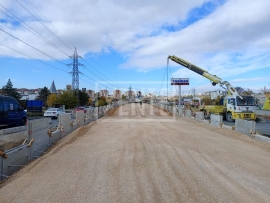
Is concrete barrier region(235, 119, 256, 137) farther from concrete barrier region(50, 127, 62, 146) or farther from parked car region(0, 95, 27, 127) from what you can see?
parked car region(0, 95, 27, 127)

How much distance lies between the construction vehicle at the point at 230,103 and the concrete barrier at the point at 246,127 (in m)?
8.82

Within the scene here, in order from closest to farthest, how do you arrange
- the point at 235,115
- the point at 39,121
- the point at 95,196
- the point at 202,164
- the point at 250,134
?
1. the point at 95,196
2. the point at 202,164
3. the point at 39,121
4. the point at 250,134
5. the point at 235,115

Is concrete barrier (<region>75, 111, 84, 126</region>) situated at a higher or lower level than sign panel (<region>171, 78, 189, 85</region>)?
lower

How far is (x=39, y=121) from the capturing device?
27.4ft

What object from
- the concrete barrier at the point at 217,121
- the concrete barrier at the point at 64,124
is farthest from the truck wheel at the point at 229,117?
the concrete barrier at the point at 64,124

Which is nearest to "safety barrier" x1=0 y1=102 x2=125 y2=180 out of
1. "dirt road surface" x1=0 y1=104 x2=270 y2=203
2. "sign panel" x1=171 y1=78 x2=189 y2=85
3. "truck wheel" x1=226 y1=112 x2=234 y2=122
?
"dirt road surface" x1=0 y1=104 x2=270 y2=203

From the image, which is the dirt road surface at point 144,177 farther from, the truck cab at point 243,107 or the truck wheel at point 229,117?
the truck wheel at point 229,117

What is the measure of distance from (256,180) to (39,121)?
7.26m

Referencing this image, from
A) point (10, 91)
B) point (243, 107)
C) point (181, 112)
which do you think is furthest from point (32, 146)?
point (10, 91)

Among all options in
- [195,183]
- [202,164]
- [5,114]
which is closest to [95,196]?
[195,183]

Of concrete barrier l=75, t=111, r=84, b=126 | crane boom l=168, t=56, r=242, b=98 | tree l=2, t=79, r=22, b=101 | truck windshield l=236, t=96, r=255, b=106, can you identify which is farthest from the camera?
tree l=2, t=79, r=22, b=101

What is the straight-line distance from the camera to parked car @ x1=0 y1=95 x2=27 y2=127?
46.8 ft

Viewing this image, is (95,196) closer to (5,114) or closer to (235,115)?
(5,114)

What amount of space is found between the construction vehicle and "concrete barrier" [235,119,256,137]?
8818 mm
